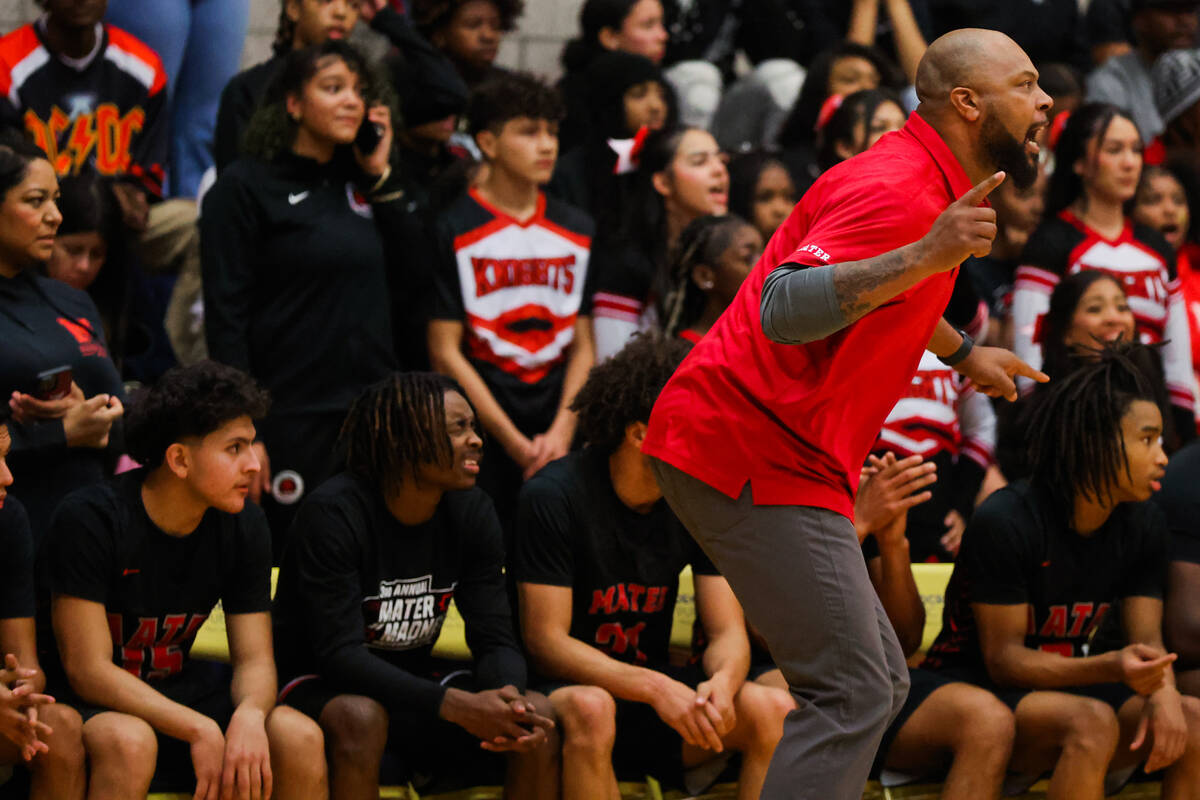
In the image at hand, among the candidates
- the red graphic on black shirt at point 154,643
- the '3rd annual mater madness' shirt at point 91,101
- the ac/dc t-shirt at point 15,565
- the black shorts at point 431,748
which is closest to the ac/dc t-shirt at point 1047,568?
the black shorts at point 431,748

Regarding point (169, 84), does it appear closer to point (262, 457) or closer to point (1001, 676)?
point (262, 457)

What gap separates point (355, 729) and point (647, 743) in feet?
2.56

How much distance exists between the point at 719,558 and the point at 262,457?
198 cm

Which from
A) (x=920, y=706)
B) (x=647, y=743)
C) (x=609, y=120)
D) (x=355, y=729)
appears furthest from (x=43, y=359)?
(x=609, y=120)

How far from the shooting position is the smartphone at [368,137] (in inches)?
196

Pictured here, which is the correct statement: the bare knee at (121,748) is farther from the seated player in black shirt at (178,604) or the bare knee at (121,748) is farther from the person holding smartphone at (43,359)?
the person holding smartphone at (43,359)

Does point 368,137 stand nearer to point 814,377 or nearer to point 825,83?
point 825,83

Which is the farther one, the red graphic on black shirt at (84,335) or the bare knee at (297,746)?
the red graphic on black shirt at (84,335)

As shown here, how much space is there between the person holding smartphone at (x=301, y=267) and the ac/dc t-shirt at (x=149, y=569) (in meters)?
0.78

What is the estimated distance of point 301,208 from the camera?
4855 millimetres

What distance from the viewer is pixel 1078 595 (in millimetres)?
4320

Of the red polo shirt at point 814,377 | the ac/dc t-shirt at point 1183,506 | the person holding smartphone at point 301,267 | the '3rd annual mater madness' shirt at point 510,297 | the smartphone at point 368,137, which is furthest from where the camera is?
the '3rd annual mater madness' shirt at point 510,297

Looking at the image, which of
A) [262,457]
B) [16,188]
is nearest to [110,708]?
[262,457]

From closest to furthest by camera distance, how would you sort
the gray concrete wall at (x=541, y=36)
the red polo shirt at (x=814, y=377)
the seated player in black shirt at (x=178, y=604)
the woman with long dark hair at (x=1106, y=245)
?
the red polo shirt at (x=814, y=377), the seated player in black shirt at (x=178, y=604), the woman with long dark hair at (x=1106, y=245), the gray concrete wall at (x=541, y=36)
